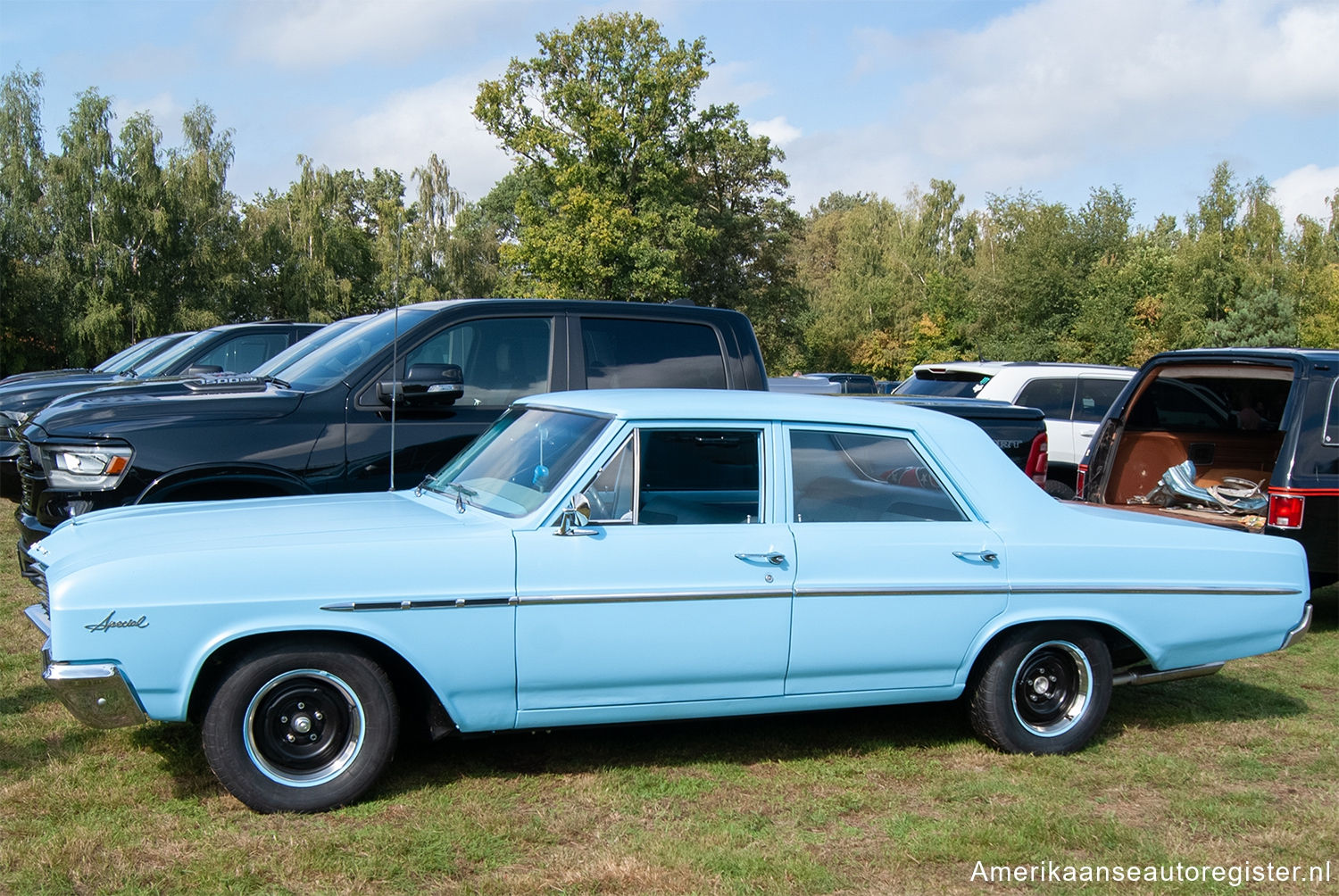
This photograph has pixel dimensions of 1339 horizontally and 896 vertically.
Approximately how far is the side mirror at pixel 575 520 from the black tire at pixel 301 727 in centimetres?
86

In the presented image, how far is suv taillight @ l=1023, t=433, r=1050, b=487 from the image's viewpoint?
9344 millimetres

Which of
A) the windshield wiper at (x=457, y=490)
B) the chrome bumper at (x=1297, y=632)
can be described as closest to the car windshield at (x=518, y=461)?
the windshield wiper at (x=457, y=490)

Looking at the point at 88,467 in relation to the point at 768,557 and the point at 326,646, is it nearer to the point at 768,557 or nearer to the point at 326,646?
the point at 326,646

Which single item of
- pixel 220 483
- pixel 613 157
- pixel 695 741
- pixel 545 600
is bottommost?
pixel 695 741

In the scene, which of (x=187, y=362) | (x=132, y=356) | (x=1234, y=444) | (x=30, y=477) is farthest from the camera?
(x=132, y=356)

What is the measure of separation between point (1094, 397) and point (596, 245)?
3304 centimetres

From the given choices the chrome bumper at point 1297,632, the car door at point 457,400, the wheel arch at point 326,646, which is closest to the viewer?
the wheel arch at point 326,646

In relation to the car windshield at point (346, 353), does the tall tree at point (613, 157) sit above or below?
above

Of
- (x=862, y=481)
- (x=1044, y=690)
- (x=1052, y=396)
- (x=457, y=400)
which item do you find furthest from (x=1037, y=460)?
(x=457, y=400)

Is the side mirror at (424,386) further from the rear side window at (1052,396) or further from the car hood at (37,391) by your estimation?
the rear side window at (1052,396)

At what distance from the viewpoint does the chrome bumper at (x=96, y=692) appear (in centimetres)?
387

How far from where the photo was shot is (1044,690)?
16.9ft

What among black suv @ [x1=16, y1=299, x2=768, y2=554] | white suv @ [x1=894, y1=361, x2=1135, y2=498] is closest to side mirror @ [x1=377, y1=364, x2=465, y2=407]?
black suv @ [x1=16, y1=299, x2=768, y2=554]

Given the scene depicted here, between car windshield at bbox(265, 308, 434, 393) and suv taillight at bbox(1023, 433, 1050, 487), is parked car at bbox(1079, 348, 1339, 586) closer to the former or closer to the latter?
suv taillight at bbox(1023, 433, 1050, 487)
